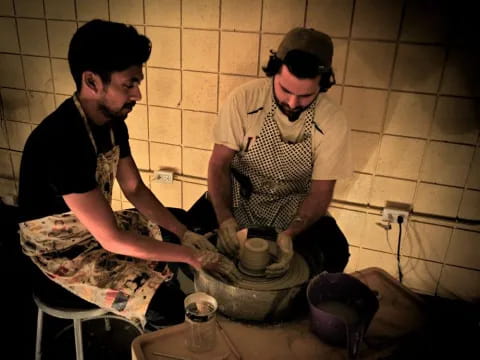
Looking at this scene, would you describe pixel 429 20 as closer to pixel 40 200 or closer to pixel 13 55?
pixel 40 200

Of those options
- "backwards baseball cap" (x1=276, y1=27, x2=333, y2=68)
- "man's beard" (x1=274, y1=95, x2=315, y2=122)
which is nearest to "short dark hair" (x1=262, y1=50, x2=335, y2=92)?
"backwards baseball cap" (x1=276, y1=27, x2=333, y2=68)

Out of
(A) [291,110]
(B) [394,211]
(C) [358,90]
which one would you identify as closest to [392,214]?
(B) [394,211]

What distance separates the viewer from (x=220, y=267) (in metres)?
1.22

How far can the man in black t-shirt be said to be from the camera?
1190 millimetres

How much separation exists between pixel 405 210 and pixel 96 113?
151 cm

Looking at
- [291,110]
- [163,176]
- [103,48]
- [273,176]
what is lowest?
[163,176]

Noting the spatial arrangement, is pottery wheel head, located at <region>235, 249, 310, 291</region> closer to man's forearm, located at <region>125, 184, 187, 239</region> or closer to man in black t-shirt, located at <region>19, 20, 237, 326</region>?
man in black t-shirt, located at <region>19, 20, 237, 326</region>

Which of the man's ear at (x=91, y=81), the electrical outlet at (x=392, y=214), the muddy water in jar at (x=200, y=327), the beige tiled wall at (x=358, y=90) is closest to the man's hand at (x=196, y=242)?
the muddy water in jar at (x=200, y=327)

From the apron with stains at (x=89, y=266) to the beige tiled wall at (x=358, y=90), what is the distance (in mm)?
870

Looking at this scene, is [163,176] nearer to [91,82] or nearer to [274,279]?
[91,82]

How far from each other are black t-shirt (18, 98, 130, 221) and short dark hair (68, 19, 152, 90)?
0.50ft

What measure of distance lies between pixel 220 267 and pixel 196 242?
0.23m

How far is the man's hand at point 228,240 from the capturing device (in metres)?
1.36

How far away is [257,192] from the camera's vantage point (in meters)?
1.73
